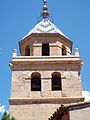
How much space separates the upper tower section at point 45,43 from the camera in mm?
27266

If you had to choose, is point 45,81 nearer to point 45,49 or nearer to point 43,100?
point 43,100

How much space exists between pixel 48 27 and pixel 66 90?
578cm

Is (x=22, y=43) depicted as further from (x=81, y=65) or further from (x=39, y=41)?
(x=81, y=65)

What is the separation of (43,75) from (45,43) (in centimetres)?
257

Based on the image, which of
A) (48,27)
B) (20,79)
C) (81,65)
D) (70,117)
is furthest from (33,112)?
(70,117)

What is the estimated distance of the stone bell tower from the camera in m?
24.9

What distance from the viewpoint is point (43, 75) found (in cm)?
2603

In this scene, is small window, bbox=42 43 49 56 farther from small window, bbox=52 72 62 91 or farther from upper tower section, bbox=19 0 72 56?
small window, bbox=52 72 62 91

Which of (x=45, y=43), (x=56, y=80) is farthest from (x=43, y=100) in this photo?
(x=45, y=43)

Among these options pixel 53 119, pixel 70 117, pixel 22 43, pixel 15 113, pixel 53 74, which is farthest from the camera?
pixel 22 43

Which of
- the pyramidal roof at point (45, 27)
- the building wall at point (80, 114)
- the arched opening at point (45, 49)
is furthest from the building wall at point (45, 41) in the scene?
the building wall at point (80, 114)

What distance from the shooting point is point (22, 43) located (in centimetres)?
2812

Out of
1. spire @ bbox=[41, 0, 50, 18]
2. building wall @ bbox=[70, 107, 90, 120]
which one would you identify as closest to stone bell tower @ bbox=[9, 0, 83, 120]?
spire @ bbox=[41, 0, 50, 18]

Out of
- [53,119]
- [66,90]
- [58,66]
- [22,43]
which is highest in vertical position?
[22,43]
